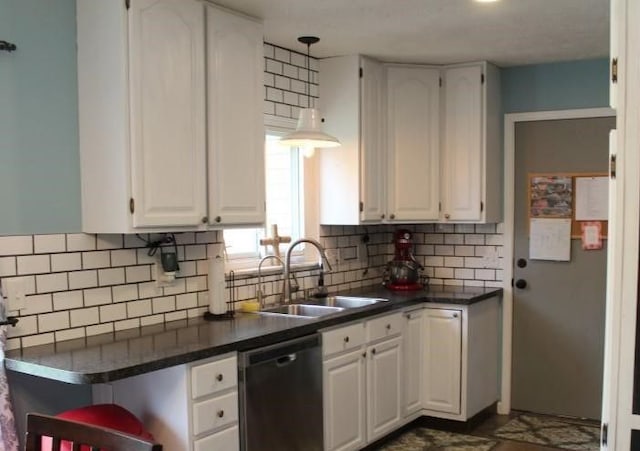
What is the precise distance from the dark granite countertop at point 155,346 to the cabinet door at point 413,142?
3.37 feet

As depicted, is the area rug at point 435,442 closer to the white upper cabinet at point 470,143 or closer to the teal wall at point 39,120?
the white upper cabinet at point 470,143

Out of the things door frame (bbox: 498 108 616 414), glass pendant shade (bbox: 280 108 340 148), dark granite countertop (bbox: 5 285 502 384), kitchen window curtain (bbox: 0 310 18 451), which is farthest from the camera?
Result: door frame (bbox: 498 108 616 414)

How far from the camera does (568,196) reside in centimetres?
446

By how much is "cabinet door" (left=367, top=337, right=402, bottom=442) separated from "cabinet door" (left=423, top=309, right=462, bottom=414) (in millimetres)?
328

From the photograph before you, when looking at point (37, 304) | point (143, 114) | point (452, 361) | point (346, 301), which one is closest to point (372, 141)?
point (346, 301)

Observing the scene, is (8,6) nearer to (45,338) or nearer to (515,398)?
(45,338)

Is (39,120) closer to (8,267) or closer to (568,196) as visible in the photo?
(8,267)

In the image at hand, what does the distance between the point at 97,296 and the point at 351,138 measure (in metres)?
1.94

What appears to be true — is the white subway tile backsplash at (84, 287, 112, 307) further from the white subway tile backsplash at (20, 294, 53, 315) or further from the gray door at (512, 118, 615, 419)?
the gray door at (512, 118, 615, 419)

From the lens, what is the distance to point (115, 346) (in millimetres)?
2602

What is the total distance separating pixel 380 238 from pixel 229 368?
2.40 metres

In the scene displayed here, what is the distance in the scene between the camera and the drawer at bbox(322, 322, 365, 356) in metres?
3.31

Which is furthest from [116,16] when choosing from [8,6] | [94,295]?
[94,295]

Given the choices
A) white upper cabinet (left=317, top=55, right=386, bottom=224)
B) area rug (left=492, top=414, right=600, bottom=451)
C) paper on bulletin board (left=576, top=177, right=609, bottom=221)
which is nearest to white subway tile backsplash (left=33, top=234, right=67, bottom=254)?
white upper cabinet (left=317, top=55, right=386, bottom=224)
